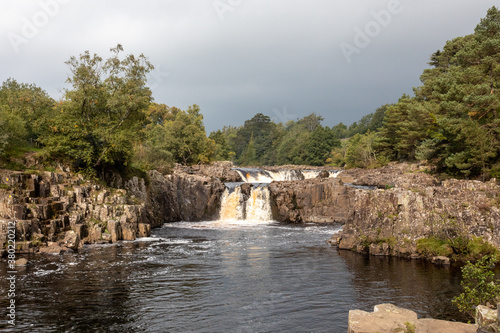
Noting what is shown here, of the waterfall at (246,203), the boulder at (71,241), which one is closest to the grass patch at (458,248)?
the boulder at (71,241)

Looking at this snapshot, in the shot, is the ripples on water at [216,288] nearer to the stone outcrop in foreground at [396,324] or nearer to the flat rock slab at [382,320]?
the flat rock slab at [382,320]

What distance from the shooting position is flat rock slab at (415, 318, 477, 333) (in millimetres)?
10906

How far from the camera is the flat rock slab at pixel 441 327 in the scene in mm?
10906

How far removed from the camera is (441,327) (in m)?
11.2

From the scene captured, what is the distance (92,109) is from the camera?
44438 millimetres

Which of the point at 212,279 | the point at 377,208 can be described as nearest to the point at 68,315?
the point at 212,279

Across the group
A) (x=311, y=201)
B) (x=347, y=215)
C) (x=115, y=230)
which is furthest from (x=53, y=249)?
Answer: (x=311, y=201)

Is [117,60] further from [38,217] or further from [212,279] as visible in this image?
[212,279]

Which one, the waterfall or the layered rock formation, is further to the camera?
the waterfall

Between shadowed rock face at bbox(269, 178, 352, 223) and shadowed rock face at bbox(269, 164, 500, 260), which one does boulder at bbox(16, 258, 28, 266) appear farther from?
shadowed rock face at bbox(269, 178, 352, 223)

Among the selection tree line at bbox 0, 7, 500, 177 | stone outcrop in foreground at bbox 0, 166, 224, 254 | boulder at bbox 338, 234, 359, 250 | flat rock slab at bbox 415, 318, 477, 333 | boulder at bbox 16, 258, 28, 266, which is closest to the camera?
flat rock slab at bbox 415, 318, 477, 333

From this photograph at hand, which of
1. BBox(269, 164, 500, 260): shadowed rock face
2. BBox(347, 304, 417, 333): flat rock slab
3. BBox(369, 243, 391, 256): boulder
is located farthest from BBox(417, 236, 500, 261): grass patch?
BBox(347, 304, 417, 333): flat rock slab

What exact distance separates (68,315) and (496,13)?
60.7m

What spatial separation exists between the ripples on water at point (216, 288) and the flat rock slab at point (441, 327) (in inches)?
181
